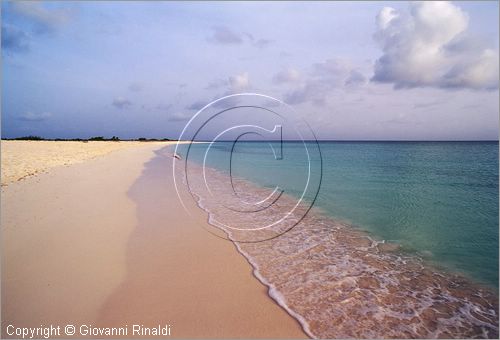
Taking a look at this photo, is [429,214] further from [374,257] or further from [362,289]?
[362,289]

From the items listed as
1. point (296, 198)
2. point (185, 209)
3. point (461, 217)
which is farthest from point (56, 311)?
point (461, 217)

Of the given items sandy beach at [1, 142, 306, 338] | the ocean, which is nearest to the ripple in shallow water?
the ocean

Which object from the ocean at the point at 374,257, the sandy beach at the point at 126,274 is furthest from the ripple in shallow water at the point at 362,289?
the sandy beach at the point at 126,274

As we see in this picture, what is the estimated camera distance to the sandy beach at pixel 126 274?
4.95m

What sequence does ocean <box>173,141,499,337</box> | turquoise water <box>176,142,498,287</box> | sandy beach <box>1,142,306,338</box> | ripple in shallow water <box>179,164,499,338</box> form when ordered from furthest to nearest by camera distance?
turquoise water <box>176,142,498,287</box>, ocean <box>173,141,499,337</box>, ripple in shallow water <box>179,164,499,338</box>, sandy beach <box>1,142,306,338</box>

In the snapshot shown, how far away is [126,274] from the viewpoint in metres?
6.35

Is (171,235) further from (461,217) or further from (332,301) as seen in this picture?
(461,217)

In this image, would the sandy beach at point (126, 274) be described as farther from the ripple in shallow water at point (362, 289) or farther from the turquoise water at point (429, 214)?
the turquoise water at point (429, 214)

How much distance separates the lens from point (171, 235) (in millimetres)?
8844

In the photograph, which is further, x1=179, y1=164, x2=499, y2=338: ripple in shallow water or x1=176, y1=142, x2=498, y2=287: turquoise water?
x1=176, y1=142, x2=498, y2=287: turquoise water

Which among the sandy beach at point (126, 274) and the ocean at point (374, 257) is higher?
the sandy beach at point (126, 274)

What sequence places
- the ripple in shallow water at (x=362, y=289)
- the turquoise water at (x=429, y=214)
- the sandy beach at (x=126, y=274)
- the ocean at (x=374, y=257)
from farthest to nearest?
the turquoise water at (x=429, y=214)
the ocean at (x=374, y=257)
the ripple in shallow water at (x=362, y=289)
the sandy beach at (x=126, y=274)

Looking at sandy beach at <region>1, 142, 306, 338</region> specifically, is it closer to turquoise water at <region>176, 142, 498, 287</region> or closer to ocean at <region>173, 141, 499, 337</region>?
ocean at <region>173, 141, 499, 337</region>

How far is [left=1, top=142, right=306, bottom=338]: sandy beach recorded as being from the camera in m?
4.95
